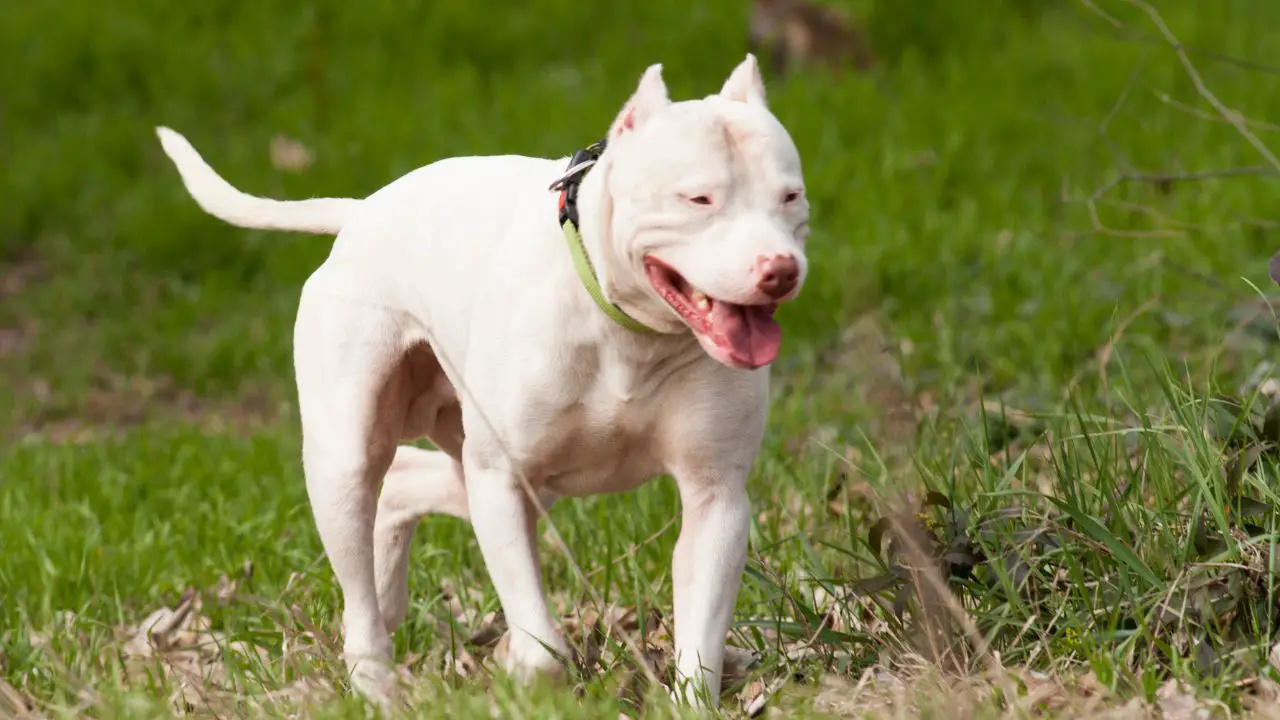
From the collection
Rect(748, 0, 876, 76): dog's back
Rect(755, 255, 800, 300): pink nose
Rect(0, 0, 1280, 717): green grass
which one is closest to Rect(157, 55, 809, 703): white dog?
Rect(755, 255, 800, 300): pink nose

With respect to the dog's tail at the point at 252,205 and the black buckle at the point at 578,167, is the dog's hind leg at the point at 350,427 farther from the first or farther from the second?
the black buckle at the point at 578,167

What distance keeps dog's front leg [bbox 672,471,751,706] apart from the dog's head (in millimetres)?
439

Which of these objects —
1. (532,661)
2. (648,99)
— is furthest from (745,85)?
(532,661)

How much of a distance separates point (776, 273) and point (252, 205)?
5.85 feet

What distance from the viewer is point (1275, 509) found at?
10.7ft

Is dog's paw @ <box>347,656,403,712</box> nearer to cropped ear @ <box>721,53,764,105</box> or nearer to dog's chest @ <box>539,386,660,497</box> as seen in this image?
dog's chest @ <box>539,386,660,497</box>

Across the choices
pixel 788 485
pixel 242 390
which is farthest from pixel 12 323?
pixel 788 485

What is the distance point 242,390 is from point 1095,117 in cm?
434

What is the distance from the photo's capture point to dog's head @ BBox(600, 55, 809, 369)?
2771 millimetres

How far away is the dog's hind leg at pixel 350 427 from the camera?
3643mm

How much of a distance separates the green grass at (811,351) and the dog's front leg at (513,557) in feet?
0.39

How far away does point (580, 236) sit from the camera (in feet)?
10.2

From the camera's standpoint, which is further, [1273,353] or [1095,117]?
[1095,117]

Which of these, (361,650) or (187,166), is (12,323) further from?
(361,650)
